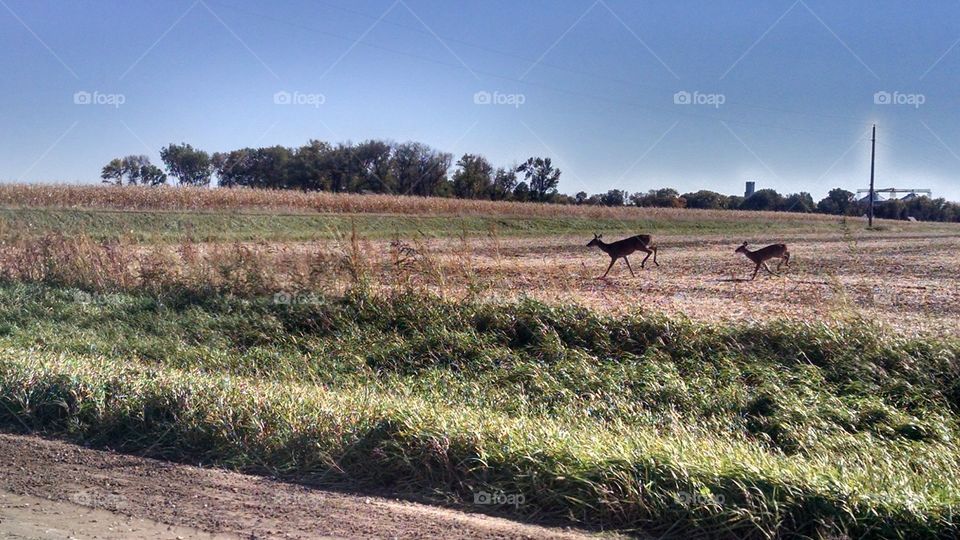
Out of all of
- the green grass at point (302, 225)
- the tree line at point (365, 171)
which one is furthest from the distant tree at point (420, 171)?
the green grass at point (302, 225)

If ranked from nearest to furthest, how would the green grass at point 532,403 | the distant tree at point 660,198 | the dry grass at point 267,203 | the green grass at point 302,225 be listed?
the green grass at point 532,403, the green grass at point 302,225, the dry grass at point 267,203, the distant tree at point 660,198

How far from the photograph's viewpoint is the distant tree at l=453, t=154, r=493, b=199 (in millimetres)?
58812

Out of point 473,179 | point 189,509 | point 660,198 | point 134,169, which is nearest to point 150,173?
point 134,169

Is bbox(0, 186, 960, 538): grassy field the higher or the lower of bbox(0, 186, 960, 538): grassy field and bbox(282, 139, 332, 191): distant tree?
the lower

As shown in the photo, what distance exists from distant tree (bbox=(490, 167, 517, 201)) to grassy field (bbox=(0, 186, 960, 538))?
41.1m

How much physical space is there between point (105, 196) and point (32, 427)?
32.1m

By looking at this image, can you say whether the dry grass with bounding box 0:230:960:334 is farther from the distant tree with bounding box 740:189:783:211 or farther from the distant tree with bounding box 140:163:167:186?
the distant tree with bounding box 740:189:783:211

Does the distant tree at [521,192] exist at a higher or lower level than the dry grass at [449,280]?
higher

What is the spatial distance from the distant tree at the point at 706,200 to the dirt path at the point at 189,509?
241 feet

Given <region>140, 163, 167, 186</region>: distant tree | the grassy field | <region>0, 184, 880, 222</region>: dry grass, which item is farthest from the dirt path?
<region>140, 163, 167, 186</region>: distant tree

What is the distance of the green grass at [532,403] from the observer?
5203mm

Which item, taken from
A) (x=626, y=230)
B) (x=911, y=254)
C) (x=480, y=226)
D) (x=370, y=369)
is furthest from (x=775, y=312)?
(x=626, y=230)

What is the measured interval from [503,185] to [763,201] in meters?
32.7

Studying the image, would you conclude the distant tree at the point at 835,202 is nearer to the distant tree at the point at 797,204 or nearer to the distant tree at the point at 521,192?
the distant tree at the point at 797,204
